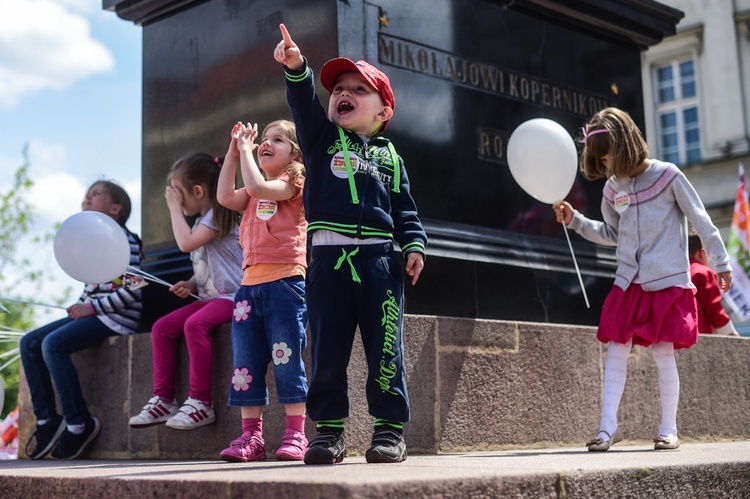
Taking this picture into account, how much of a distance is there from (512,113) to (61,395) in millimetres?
2861

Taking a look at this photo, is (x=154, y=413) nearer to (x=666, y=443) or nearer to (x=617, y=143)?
(x=666, y=443)

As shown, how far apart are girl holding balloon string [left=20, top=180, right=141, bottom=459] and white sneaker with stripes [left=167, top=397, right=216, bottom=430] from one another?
932 mm

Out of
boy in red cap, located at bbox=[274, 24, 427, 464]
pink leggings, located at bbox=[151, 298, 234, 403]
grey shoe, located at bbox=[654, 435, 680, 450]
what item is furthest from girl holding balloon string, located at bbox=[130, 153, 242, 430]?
grey shoe, located at bbox=[654, 435, 680, 450]

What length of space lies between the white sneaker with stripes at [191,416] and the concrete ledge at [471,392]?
7 cm

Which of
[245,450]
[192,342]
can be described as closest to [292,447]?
[245,450]

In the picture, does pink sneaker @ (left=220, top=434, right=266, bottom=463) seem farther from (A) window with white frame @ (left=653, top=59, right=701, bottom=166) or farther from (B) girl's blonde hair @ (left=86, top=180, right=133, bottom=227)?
(A) window with white frame @ (left=653, top=59, right=701, bottom=166)

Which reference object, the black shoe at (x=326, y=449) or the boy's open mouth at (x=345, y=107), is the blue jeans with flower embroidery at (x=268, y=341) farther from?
the boy's open mouth at (x=345, y=107)

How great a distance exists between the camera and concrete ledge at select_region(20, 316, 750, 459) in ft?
15.2

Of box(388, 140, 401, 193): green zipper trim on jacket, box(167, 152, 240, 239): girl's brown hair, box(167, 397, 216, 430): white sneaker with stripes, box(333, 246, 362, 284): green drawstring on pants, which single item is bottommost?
box(167, 397, 216, 430): white sneaker with stripes

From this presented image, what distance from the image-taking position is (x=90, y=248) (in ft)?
16.1

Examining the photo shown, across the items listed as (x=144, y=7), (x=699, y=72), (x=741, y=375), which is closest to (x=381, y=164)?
(x=144, y=7)

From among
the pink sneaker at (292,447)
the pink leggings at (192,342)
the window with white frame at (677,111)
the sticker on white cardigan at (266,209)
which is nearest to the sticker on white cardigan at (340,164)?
the sticker on white cardigan at (266,209)

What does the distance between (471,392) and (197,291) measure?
1442mm

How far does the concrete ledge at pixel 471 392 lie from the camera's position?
4625 millimetres
